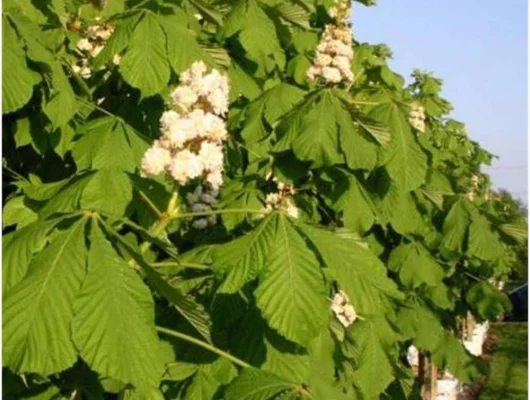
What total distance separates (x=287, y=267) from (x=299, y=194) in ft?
4.39

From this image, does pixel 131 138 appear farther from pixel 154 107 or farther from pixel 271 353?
pixel 271 353

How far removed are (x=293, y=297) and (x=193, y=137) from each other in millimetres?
443

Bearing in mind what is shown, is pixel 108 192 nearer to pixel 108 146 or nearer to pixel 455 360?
pixel 108 146

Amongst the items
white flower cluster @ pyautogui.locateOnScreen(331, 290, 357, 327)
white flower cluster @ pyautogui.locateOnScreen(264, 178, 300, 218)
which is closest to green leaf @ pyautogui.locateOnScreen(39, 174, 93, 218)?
white flower cluster @ pyautogui.locateOnScreen(264, 178, 300, 218)

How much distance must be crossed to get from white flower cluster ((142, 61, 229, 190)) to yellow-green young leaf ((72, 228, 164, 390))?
418 mm

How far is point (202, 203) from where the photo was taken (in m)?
2.89

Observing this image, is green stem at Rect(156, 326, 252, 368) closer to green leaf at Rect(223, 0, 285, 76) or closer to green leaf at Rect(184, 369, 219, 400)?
green leaf at Rect(184, 369, 219, 400)

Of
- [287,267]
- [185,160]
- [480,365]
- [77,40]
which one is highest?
[77,40]

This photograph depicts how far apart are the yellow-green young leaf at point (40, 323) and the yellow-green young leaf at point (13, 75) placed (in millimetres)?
634

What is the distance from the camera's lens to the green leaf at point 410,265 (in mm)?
4145

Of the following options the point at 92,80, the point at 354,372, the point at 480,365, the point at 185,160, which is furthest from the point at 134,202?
the point at 480,365

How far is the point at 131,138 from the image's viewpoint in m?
2.33

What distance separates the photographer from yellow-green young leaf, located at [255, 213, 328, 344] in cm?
155

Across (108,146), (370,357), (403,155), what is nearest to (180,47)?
(108,146)
